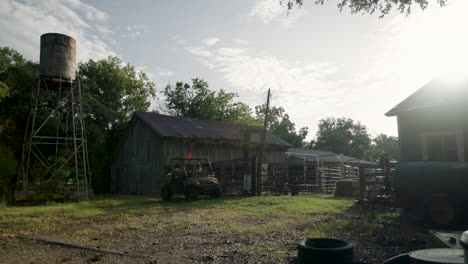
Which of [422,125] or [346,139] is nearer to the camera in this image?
[422,125]

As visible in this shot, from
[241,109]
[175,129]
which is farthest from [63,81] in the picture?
[241,109]

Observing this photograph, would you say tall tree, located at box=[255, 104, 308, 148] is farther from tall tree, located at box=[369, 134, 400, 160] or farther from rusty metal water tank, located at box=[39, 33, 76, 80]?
rusty metal water tank, located at box=[39, 33, 76, 80]

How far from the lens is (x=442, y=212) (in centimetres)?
853

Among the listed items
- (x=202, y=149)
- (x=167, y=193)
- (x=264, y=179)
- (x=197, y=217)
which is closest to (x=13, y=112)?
(x=167, y=193)

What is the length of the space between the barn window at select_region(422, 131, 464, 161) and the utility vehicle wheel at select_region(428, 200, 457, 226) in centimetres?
339

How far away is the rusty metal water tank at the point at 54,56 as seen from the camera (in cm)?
1784

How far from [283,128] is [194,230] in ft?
175

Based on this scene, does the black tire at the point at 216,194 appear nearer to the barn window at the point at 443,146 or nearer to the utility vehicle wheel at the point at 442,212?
the barn window at the point at 443,146

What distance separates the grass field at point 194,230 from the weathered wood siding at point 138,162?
10.3 meters

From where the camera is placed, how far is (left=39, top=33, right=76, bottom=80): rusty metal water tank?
1784 cm

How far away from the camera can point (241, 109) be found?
4809 cm

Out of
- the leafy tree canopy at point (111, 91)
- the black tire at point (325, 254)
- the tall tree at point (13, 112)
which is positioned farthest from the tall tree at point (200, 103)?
the black tire at point (325, 254)

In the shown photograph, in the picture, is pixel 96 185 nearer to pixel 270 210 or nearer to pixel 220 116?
pixel 270 210

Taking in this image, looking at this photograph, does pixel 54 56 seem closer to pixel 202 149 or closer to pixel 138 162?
pixel 138 162
